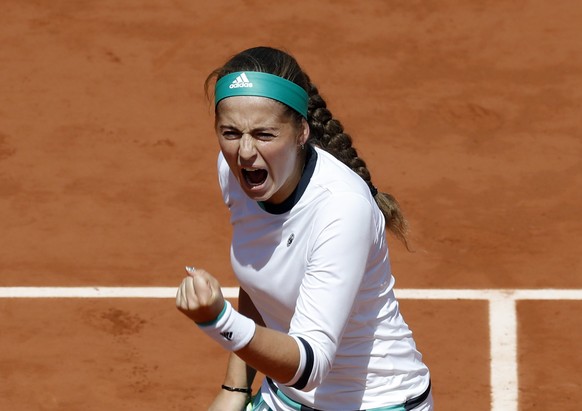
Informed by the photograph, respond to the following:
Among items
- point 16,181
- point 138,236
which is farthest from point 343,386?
point 16,181

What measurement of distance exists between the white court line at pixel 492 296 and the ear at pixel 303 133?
10.7 feet

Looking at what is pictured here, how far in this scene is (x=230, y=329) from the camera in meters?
3.75

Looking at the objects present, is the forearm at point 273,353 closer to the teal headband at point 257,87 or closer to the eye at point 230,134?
the eye at point 230,134

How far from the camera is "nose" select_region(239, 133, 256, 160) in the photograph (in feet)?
13.4

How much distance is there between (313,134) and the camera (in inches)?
181

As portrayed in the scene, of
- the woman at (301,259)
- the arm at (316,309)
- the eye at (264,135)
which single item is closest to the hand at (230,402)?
the woman at (301,259)

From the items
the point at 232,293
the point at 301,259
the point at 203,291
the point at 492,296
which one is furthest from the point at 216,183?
the point at 203,291

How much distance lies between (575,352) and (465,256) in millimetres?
1148

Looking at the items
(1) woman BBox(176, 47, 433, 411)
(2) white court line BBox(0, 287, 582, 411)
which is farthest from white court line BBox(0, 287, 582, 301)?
(1) woman BBox(176, 47, 433, 411)

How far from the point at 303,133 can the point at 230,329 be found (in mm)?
841

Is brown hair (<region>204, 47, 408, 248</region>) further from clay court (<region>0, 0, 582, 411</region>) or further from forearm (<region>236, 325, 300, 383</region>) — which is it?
clay court (<region>0, 0, 582, 411</region>)

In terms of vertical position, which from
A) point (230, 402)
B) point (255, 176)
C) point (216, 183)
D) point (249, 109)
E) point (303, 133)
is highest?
point (249, 109)

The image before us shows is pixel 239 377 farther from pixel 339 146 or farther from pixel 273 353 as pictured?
pixel 273 353

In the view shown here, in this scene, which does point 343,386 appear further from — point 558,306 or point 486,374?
point 558,306
